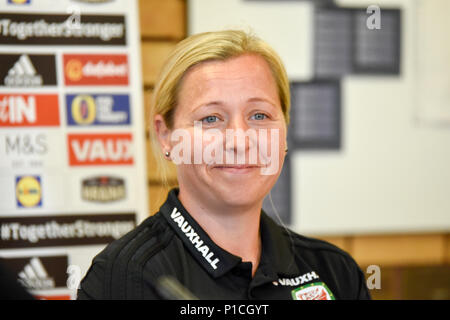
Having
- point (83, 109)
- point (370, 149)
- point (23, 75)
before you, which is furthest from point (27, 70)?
point (370, 149)

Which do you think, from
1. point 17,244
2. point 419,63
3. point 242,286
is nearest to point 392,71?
point 419,63

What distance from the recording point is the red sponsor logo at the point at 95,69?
1.05m

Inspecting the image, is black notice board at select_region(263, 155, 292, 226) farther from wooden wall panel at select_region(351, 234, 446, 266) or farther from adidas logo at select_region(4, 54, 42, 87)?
adidas logo at select_region(4, 54, 42, 87)

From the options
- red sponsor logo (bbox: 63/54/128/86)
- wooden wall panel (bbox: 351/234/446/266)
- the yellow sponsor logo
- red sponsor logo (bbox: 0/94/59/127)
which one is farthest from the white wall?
red sponsor logo (bbox: 0/94/59/127)

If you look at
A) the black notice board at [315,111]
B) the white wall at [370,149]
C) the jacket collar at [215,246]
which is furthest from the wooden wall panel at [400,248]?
the jacket collar at [215,246]

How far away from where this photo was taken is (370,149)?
148 cm

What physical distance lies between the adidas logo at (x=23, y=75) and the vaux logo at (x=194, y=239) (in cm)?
41

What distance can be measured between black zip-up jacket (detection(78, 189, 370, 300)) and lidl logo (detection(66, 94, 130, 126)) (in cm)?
63

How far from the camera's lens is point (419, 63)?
100cm

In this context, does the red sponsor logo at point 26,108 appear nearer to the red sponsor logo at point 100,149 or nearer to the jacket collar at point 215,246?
the red sponsor logo at point 100,149

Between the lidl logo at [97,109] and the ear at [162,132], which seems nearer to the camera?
the ear at [162,132]

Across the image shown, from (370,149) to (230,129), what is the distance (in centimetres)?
111
